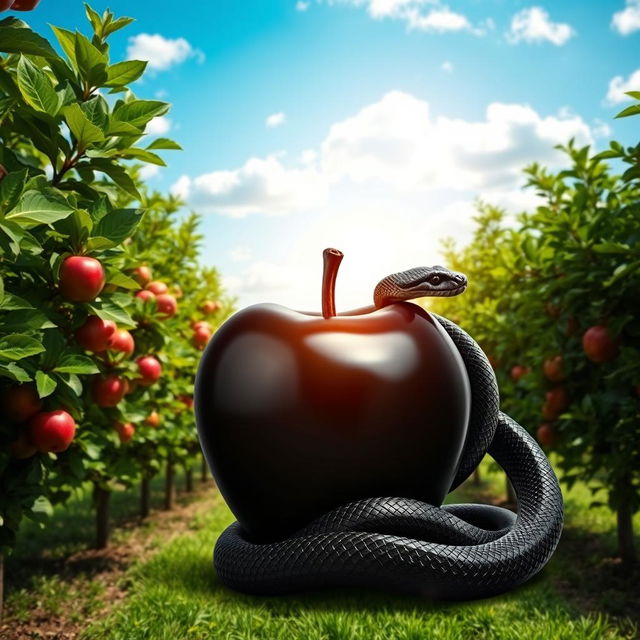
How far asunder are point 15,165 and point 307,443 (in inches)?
82.6

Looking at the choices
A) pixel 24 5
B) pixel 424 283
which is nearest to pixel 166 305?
pixel 24 5

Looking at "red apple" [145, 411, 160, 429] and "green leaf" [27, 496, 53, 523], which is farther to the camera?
"red apple" [145, 411, 160, 429]

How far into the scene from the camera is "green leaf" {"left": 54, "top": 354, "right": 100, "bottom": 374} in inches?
128

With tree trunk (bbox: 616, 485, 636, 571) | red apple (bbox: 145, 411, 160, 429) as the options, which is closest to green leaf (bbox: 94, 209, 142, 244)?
red apple (bbox: 145, 411, 160, 429)

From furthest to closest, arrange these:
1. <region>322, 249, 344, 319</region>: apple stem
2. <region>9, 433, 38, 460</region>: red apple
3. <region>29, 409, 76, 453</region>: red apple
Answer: <region>9, 433, 38, 460</region>: red apple
<region>29, 409, 76, 453</region>: red apple
<region>322, 249, 344, 319</region>: apple stem

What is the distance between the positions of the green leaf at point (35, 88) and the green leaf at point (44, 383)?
1.18m

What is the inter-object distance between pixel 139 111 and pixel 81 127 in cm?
34

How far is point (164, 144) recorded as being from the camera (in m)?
3.47

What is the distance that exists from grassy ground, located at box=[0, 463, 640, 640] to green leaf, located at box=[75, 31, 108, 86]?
2.40m

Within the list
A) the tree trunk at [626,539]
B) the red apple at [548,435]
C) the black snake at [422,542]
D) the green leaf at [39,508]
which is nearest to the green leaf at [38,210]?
the black snake at [422,542]

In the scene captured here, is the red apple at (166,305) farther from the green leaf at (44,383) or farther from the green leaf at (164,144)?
the green leaf at (44,383)

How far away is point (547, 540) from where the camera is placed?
2.06m

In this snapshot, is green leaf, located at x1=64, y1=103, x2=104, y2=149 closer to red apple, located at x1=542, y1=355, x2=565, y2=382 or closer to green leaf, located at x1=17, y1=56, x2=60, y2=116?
green leaf, located at x1=17, y1=56, x2=60, y2=116

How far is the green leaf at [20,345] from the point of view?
2750 millimetres
